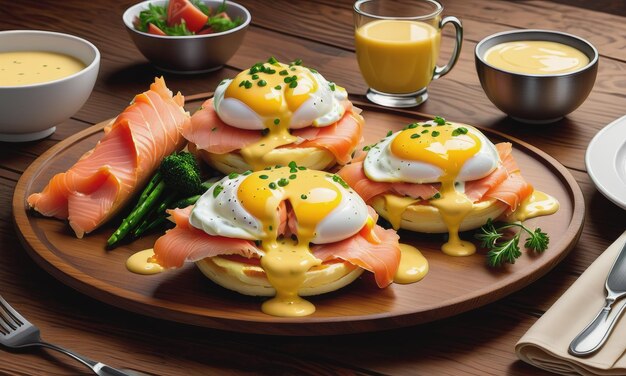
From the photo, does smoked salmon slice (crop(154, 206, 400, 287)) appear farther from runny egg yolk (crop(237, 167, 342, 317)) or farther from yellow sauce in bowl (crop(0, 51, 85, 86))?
yellow sauce in bowl (crop(0, 51, 85, 86))

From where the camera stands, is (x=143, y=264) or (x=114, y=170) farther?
(x=114, y=170)

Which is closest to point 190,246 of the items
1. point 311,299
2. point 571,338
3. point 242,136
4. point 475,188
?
point 311,299

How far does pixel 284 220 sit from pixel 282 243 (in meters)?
0.07

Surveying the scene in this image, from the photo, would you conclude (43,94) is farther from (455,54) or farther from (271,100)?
(455,54)

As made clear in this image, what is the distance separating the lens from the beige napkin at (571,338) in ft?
8.10

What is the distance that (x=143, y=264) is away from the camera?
291cm

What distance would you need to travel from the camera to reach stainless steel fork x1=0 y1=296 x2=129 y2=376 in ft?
8.23

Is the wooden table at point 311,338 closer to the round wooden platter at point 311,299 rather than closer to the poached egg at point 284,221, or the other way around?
the round wooden platter at point 311,299

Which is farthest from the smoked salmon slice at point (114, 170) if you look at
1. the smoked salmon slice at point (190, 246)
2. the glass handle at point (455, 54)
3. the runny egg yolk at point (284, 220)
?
the glass handle at point (455, 54)

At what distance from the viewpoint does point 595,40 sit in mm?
4926

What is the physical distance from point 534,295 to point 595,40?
247 cm

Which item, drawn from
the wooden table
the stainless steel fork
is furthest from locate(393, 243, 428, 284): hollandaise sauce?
the stainless steel fork

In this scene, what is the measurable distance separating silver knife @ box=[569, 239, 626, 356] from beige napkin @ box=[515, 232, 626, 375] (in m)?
0.02

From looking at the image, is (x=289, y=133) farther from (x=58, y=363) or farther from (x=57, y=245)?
(x=58, y=363)
